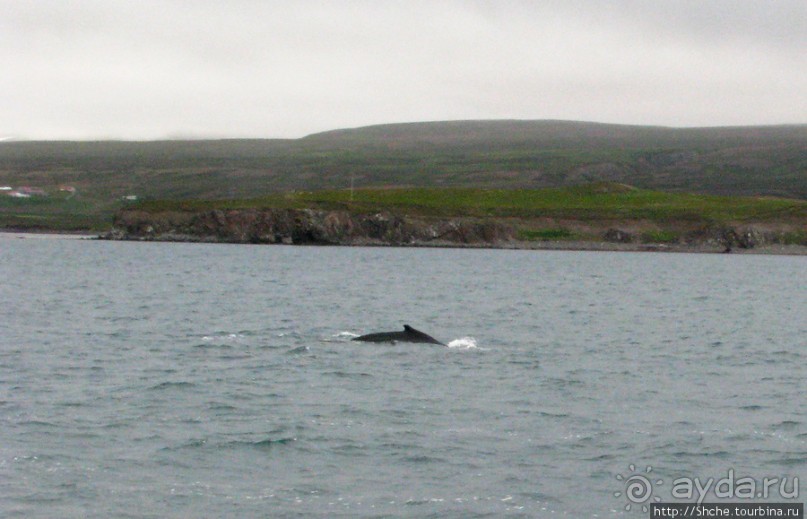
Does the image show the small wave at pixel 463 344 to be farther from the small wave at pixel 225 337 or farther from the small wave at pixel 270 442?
the small wave at pixel 270 442

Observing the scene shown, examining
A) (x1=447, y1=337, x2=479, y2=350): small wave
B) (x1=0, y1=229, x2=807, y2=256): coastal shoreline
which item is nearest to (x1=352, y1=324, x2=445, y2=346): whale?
(x1=447, y1=337, x2=479, y2=350): small wave

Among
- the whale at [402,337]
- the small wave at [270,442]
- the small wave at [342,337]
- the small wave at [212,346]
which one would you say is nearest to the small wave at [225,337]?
the small wave at [212,346]

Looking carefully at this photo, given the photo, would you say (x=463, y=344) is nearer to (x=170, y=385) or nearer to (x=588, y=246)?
(x=170, y=385)

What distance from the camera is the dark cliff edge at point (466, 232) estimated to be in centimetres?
13612

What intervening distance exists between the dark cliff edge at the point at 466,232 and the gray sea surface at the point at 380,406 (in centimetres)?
8233

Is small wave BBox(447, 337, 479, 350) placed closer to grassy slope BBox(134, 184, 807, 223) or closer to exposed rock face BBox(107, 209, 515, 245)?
exposed rock face BBox(107, 209, 515, 245)

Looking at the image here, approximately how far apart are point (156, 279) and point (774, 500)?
181 ft

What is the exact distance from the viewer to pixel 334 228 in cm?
13588

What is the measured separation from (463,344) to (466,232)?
102732 millimetres

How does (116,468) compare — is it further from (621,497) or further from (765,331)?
(765,331)

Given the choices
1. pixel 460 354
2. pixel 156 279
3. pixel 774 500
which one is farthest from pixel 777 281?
pixel 774 500

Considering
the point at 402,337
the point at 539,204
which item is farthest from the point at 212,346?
the point at 539,204

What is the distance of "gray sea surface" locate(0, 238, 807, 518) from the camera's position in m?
18.6

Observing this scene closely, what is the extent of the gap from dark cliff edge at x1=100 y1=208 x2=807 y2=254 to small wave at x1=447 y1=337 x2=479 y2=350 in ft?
323
